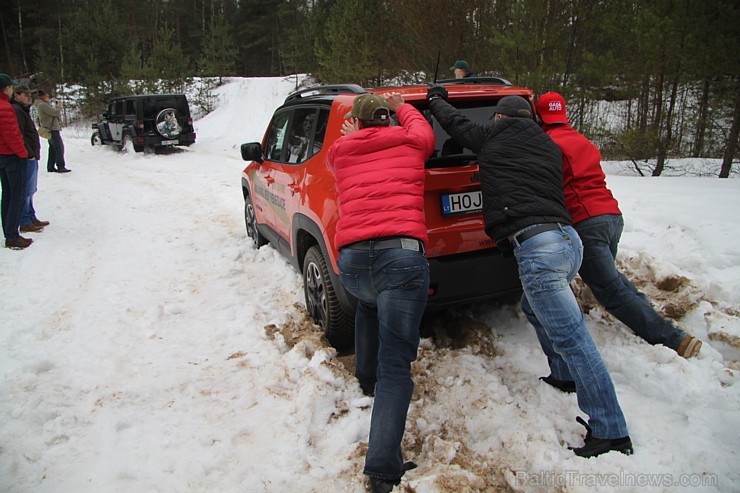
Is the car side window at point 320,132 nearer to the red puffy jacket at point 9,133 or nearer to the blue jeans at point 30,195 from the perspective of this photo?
the red puffy jacket at point 9,133


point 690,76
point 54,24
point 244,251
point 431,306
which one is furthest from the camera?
point 54,24

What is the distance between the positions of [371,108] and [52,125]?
39.2 feet

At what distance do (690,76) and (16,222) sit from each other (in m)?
12.9

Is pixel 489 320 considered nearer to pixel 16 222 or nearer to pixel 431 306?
pixel 431 306

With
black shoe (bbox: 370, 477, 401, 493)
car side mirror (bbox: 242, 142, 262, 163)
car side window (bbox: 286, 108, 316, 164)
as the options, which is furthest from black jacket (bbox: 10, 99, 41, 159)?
black shoe (bbox: 370, 477, 401, 493)

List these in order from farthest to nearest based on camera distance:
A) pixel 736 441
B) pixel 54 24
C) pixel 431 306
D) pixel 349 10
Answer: pixel 54 24, pixel 349 10, pixel 431 306, pixel 736 441

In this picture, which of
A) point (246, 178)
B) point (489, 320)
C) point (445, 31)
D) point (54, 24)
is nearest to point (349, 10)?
point (445, 31)

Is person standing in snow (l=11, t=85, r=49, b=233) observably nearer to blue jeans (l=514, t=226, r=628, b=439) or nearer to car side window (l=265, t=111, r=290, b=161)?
car side window (l=265, t=111, r=290, b=161)

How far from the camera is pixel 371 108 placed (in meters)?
2.58

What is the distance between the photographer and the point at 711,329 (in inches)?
128

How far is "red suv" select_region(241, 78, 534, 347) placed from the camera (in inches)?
121

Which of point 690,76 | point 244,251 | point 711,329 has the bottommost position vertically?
point 244,251

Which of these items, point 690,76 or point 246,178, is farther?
point 690,76
